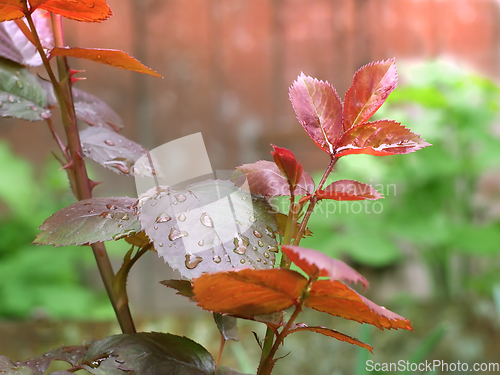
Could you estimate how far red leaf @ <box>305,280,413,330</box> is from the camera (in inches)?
7.9

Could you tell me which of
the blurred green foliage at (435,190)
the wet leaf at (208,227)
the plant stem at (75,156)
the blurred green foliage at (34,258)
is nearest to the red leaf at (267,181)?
the wet leaf at (208,227)

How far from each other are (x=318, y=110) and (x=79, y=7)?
0.48ft

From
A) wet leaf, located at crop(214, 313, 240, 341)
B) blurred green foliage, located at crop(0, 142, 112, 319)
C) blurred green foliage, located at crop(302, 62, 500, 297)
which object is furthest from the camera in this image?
blurred green foliage, located at crop(0, 142, 112, 319)

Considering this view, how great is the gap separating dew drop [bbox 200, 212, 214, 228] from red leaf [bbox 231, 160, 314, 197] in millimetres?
33

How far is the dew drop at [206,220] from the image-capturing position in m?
0.22

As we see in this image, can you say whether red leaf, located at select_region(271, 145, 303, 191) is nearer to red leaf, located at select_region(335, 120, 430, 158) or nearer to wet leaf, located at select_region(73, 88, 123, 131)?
red leaf, located at select_region(335, 120, 430, 158)

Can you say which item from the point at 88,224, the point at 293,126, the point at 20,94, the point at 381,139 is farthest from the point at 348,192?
the point at 293,126

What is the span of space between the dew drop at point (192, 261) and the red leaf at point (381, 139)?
10 cm

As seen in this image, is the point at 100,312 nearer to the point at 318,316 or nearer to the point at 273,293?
the point at 318,316

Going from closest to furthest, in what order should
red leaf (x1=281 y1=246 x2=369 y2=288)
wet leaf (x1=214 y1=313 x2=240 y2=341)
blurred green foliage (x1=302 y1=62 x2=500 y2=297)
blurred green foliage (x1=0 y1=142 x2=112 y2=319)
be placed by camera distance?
red leaf (x1=281 y1=246 x2=369 y2=288) < wet leaf (x1=214 y1=313 x2=240 y2=341) < blurred green foliage (x1=302 y1=62 x2=500 y2=297) < blurred green foliage (x1=0 y1=142 x2=112 y2=319)

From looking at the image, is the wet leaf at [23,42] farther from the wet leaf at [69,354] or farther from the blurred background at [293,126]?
the blurred background at [293,126]

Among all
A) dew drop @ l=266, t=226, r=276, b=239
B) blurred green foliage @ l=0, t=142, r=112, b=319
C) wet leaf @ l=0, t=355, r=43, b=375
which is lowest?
blurred green foliage @ l=0, t=142, r=112, b=319

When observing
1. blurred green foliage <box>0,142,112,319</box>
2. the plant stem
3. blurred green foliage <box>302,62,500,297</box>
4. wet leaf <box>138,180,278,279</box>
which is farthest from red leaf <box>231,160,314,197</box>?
blurred green foliage <box>0,142,112,319</box>

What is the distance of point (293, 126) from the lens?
1.86m
